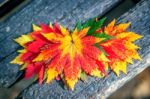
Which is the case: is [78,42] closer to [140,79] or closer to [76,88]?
[76,88]

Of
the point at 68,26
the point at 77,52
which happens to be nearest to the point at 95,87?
the point at 77,52

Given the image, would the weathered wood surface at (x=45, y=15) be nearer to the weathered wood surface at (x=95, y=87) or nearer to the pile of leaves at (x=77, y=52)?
the pile of leaves at (x=77, y=52)

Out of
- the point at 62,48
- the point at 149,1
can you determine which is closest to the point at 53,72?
the point at 62,48

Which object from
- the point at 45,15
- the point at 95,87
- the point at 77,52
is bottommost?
the point at 95,87

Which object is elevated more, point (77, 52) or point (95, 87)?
point (77, 52)

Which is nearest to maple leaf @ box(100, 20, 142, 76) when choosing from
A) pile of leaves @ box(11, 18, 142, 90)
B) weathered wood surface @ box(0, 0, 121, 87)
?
pile of leaves @ box(11, 18, 142, 90)

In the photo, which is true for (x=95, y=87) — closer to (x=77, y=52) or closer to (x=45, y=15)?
(x=77, y=52)

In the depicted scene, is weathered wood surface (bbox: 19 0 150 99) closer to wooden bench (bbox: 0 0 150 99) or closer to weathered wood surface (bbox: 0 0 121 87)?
wooden bench (bbox: 0 0 150 99)

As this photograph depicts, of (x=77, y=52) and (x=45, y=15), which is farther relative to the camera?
(x=45, y=15)
